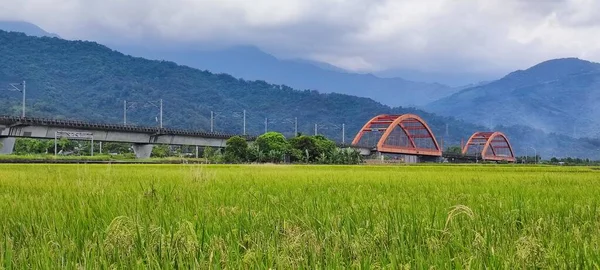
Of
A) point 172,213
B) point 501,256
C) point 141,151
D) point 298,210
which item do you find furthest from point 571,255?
point 141,151

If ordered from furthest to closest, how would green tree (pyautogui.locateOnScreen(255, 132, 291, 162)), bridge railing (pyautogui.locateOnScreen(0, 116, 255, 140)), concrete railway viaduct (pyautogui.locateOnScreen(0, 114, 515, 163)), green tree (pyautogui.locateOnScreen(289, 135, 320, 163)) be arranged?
green tree (pyautogui.locateOnScreen(289, 135, 320, 163)) < green tree (pyautogui.locateOnScreen(255, 132, 291, 162)) < concrete railway viaduct (pyautogui.locateOnScreen(0, 114, 515, 163)) < bridge railing (pyautogui.locateOnScreen(0, 116, 255, 140))

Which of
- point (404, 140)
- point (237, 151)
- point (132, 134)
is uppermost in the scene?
point (404, 140)

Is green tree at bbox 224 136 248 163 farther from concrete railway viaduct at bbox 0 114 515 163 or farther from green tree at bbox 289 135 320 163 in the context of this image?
concrete railway viaduct at bbox 0 114 515 163

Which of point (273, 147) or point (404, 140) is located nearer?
point (273, 147)

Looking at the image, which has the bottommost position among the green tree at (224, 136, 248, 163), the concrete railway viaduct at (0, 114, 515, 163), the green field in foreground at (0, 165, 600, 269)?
the green field in foreground at (0, 165, 600, 269)

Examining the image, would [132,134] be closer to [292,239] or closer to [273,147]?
[273,147]

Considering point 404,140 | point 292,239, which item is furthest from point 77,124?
point 404,140

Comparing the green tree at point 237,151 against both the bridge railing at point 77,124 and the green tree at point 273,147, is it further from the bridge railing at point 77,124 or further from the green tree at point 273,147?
the bridge railing at point 77,124

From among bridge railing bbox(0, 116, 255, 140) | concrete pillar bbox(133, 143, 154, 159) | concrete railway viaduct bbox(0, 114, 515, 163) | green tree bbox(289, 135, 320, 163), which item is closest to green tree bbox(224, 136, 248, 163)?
green tree bbox(289, 135, 320, 163)

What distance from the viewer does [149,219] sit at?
13.5ft

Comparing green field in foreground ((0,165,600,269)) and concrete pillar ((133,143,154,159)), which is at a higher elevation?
concrete pillar ((133,143,154,159))

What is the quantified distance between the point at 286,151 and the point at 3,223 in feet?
241

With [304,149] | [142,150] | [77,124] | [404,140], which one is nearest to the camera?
[77,124]

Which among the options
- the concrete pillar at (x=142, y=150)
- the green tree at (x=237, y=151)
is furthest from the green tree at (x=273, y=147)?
the concrete pillar at (x=142, y=150)
